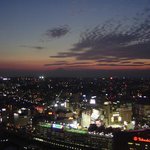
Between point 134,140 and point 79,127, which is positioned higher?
point 134,140

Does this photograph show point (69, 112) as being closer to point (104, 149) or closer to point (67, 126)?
point (67, 126)

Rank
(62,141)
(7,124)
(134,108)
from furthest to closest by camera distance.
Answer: (134,108) → (7,124) → (62,141)

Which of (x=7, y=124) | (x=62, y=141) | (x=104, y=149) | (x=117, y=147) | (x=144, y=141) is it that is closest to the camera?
(x=144, y=141)

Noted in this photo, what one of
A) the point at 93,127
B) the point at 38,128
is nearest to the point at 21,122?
the point at 38,128

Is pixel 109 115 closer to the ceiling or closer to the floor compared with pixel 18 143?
closer to the ceiling

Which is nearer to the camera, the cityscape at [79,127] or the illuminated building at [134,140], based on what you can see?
the illuminated building at [134,140]

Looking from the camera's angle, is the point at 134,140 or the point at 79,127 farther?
the point at 79,127

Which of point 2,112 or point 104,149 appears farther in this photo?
point 2,112

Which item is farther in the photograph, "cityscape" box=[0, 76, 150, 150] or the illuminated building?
"cityscape" box=[0, 76, 150, 150]

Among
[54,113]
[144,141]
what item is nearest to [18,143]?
[54,113]

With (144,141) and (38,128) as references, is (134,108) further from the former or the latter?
(144,141)
